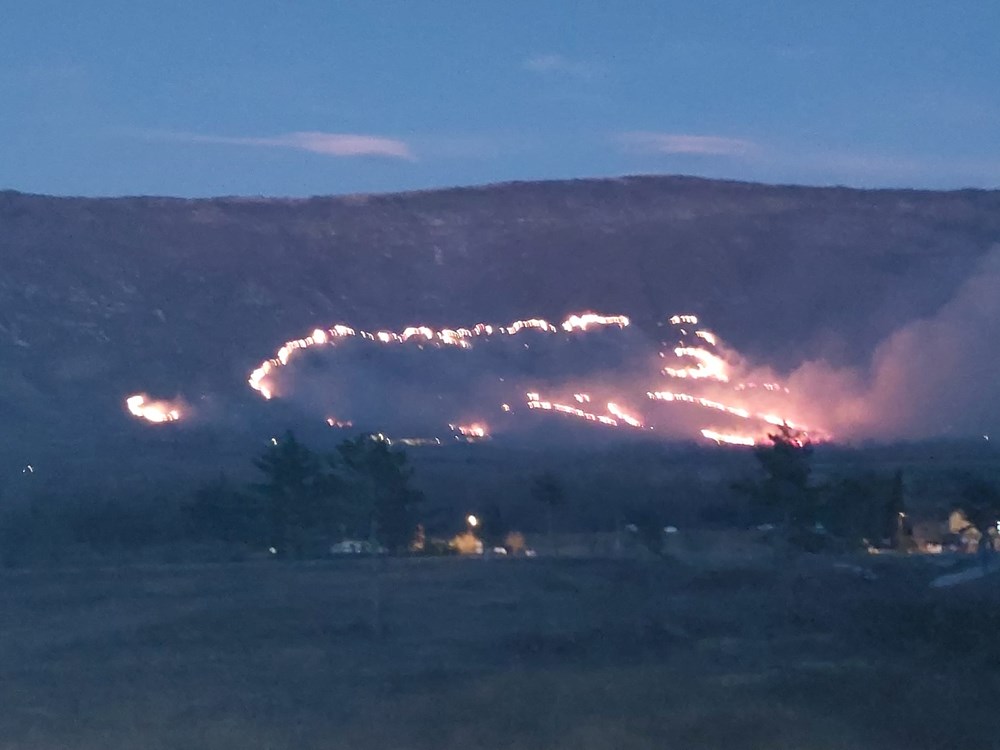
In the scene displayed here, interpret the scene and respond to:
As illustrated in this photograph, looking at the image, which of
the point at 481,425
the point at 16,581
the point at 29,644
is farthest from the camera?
the point at 481,425

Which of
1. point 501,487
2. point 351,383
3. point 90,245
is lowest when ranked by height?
point 501,487

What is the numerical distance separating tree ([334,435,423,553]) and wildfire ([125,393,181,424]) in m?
34.0

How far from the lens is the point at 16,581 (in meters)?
37.5

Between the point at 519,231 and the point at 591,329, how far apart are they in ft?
75.3

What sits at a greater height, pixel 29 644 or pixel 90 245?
pixel 90 245

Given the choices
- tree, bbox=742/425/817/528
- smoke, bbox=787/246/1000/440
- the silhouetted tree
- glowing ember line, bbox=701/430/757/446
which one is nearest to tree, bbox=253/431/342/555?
tree, bbox=742/425/817/528

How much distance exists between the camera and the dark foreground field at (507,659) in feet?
61.2

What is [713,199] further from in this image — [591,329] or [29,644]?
[29,644]

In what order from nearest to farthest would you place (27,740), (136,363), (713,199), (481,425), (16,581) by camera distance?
(27,740)
(16,581)
(481,425)
(136,363)
(713,199)

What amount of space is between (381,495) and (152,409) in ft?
129

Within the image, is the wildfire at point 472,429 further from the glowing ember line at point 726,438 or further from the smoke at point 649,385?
the glowing ember line at point 726,438

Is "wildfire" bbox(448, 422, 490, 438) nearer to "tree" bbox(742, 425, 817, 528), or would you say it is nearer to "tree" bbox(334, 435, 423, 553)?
"tree" bbox(334, 435, 423, 553)

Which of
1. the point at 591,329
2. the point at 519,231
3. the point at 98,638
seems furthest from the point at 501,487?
the point at 519,231

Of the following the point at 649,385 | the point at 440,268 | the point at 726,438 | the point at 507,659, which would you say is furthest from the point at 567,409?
the point at 507,659
